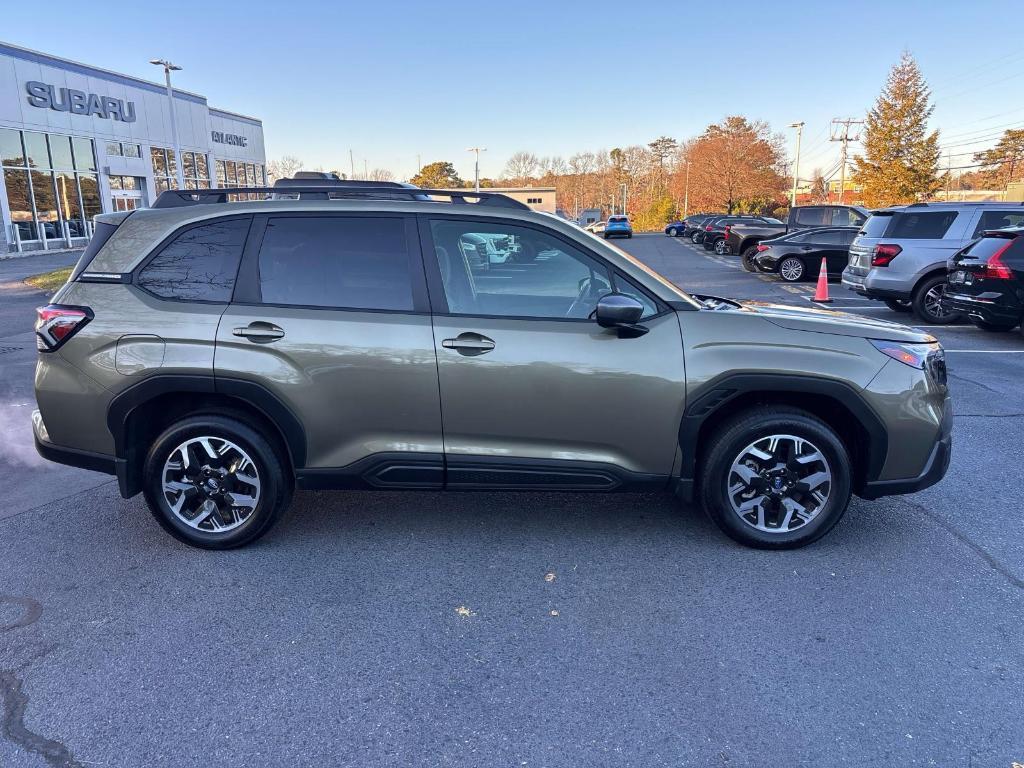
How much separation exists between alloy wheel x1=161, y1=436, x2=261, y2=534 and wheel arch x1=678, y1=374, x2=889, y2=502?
7.61 feet

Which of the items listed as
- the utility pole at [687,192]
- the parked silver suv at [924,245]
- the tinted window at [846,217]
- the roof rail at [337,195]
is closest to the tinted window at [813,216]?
the tinted window at [846,217]

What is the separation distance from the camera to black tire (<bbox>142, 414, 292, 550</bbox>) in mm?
3818

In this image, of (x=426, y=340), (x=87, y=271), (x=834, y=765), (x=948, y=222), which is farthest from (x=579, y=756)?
(x=948, y=222)

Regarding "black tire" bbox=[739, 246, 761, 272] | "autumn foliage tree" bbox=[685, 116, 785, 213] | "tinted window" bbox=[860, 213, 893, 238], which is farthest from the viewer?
"autumn foliage tree" bbox=[685, 116, 785, 213]

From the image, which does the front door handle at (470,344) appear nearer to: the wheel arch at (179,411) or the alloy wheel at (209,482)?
the wheel arch at (179,411)

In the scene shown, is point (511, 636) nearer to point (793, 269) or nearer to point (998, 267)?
point (998, 267)

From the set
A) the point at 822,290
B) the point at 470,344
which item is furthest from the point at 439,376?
the point at 822,290

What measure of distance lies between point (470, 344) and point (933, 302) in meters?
10.7

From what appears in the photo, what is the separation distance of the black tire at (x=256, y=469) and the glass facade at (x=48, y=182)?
97.5 feet

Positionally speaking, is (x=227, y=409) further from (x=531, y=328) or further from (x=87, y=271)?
(x=531, y=328)

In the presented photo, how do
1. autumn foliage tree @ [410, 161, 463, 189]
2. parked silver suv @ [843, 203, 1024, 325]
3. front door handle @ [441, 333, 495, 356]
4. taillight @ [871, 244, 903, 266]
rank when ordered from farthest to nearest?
1. autumn foliage tree @ [410, 161, 463, 189]
2. taillight @ [871, 244, 903, 266]
3. parked silver suv @ [843, 203, 1024, 325]
4. front door handle @ [441, 333, 495, 356]

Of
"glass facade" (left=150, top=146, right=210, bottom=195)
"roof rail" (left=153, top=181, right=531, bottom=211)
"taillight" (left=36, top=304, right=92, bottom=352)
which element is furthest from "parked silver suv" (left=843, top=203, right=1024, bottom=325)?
"glass facade" (left=150, top=146, right=210, bottom=195)

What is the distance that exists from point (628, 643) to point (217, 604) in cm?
192

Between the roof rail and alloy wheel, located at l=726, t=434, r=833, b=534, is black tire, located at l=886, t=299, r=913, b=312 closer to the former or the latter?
alloy wheel, located at l=726, t=434, r=833, b=534
